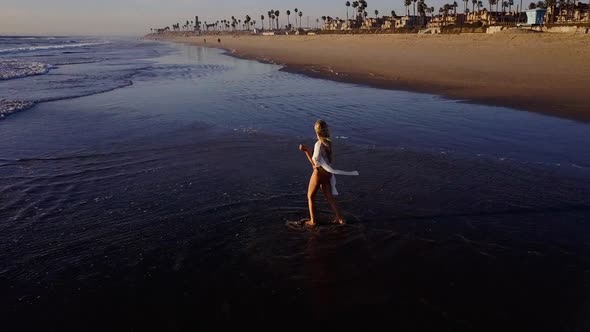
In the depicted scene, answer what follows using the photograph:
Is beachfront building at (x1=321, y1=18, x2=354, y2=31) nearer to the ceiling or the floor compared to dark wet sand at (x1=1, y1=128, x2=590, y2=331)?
nearer to the ceiling

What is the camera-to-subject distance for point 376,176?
8312 millimetres

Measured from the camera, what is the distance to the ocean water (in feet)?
14.7

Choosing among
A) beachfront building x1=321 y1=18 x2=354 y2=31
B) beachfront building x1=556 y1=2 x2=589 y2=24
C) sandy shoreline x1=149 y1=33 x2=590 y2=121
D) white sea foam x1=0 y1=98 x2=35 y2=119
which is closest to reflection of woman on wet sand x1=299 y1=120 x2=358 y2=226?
Answer: sandy shoreline x1=149 y1=33 x2=590 y2=121

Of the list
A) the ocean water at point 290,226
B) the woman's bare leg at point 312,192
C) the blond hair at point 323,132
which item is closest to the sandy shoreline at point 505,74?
the ocean water at point 290,226

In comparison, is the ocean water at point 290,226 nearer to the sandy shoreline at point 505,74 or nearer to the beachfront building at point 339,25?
the sandy shoreline at point 505,74

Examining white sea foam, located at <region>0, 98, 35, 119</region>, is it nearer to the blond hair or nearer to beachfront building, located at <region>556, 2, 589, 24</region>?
the blond hair

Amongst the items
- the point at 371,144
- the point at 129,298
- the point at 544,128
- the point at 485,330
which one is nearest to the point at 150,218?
the point at 129,298

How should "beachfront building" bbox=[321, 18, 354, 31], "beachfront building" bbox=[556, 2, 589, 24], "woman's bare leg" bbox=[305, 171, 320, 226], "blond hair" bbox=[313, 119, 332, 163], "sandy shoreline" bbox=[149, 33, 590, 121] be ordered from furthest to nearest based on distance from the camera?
"beachfront building" bbox=[321, 18, 354, 31], "beachfront building" bbox=[556, 2, 589, 24], "sandy shoreline" bbox=[149, 33, 590, 121], "woman's bare leg" bbox=[305, 171, 320, 226], "blond hair" bbox=[313, 119, 332, 163]

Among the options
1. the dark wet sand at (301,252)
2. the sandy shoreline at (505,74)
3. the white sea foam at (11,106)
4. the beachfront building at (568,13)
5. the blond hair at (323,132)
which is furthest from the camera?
the beachfront building at (568,13)

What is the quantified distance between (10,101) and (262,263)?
1604cm

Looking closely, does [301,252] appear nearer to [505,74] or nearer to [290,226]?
[290,226]

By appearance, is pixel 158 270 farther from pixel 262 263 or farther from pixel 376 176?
pixel 376 176

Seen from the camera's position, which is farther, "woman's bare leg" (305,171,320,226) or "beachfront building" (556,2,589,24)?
"beachfront building" (556,2,589,24)

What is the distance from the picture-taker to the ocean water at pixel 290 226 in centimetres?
447
